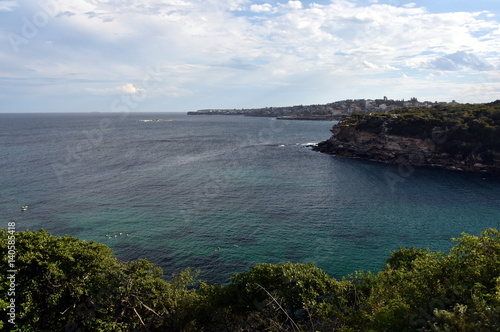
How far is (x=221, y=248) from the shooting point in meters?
35.8

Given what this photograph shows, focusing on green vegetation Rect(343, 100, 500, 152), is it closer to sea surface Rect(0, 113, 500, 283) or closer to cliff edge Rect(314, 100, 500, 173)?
cliff edge Rect(314, 100, 500, 173)

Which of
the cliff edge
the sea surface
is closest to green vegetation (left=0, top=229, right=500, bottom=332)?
the sea surface

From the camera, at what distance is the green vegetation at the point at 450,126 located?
246 feet

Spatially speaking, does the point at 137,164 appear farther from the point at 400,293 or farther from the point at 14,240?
the point at 400,293

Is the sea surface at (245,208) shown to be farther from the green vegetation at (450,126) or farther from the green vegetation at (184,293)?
the green vegetation at (450,126)

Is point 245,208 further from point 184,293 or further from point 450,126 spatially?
point 450,126

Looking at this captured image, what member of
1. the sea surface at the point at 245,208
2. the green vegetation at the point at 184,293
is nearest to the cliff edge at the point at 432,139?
the sea surface at the point at 245,208

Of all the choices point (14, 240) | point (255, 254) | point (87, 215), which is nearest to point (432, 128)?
point (255, 254)

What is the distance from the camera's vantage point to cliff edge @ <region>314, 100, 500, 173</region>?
243ft

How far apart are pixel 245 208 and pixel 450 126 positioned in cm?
6641

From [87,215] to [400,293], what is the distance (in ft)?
141

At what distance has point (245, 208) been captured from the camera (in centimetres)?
4847

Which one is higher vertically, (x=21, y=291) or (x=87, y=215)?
(x=21, y=291)

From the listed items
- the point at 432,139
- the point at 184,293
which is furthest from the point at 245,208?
the point at 432,139
